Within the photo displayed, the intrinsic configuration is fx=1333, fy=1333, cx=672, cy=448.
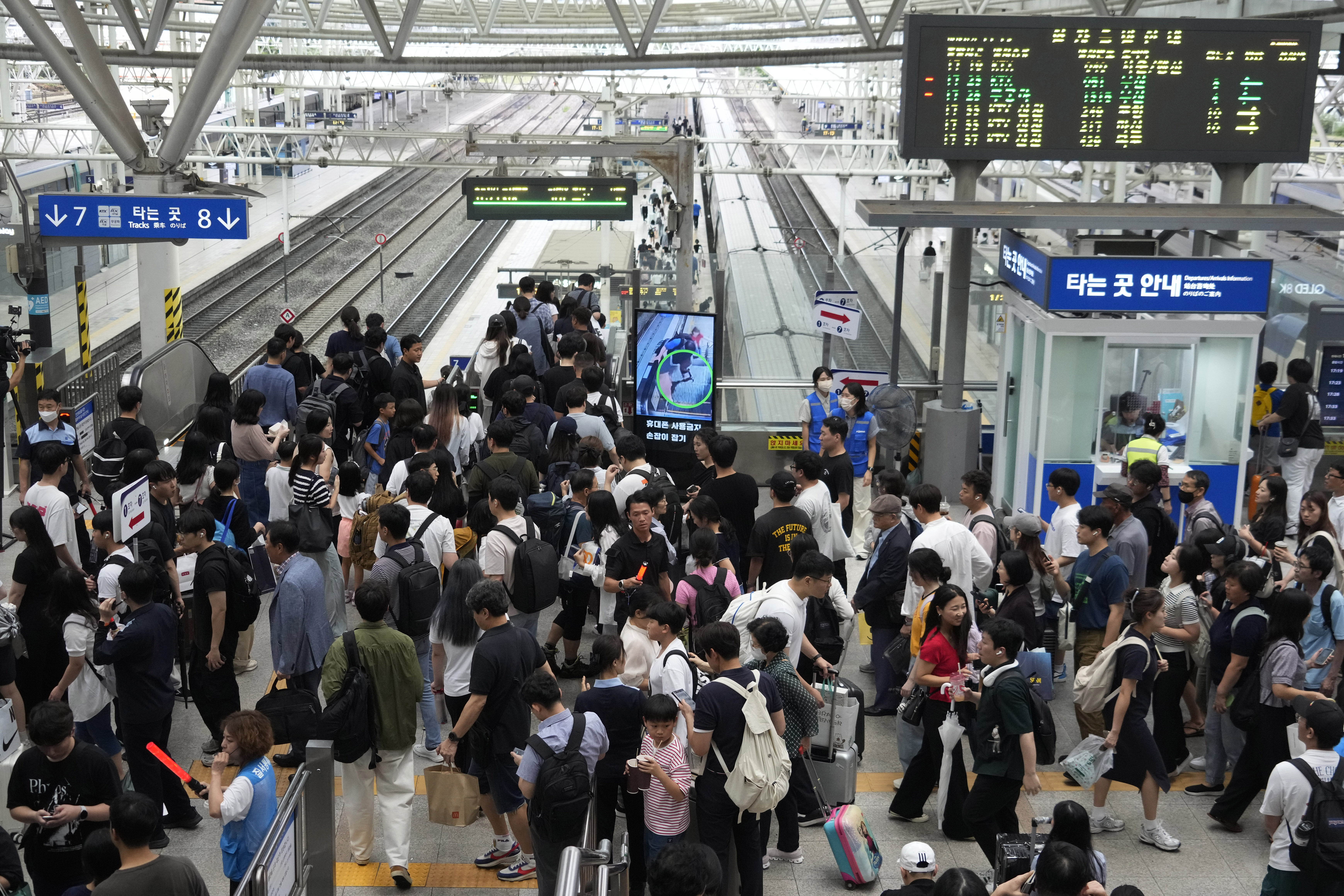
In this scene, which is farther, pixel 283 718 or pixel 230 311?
pixel 230 311

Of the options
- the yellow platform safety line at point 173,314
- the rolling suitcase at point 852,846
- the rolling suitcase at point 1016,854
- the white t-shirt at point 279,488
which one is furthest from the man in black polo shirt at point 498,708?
the yellow platform safety line at point 173,314

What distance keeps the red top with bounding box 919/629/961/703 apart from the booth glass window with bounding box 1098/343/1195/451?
200 inches

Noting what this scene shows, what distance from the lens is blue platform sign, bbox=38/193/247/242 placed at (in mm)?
11672

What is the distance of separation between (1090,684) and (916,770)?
0.97m

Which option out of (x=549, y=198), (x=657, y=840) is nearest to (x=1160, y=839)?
(x=657, y=840)

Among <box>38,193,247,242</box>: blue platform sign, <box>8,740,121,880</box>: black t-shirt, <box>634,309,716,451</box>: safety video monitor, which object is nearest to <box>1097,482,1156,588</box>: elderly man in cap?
→ <box>634,309,716,451</box>: safety video monitor

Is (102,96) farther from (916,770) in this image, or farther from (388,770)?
(916,770)

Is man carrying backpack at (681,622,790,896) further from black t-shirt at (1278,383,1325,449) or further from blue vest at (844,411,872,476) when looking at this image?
black t-shirt at (1278,383,1325,449)

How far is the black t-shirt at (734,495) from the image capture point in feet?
27.3

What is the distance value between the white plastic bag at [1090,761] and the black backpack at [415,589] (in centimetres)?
325

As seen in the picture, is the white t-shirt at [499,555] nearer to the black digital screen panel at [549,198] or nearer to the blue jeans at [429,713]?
the blue jeans at [429,713]

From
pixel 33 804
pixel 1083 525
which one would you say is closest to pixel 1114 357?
pixel 1083 525

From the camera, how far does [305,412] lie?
989cm

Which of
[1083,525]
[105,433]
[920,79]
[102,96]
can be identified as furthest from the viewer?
[102,96]
